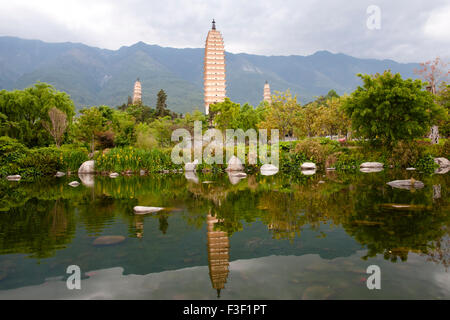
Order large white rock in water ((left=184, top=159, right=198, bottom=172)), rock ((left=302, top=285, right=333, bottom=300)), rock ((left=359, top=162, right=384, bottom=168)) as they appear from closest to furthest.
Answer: rock ((left=302, top=285, right=333, bottom=300)) → rock ((left=359, top=162, right=384, bottom=168)) → large white rock in water ((left=184, top=159, right=198, bottom=172))

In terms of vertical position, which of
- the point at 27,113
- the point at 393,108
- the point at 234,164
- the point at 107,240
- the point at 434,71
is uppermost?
the point at 434,71

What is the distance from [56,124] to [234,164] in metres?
13.9

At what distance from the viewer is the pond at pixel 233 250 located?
346 centimetres

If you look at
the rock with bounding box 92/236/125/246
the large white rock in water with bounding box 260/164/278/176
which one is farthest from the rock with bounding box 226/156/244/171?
the rock with bounding box 92/236/125/246

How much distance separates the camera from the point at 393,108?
62.4 feet

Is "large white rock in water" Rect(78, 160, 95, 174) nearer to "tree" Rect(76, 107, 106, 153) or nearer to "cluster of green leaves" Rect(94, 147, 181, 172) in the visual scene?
"cluster of green leaves" Rect(94, 147, 181, 172)

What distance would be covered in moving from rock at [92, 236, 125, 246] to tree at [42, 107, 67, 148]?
2055 cm

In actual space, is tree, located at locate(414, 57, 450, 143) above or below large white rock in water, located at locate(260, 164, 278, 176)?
above

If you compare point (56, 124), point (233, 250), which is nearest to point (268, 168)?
point (56, 124)

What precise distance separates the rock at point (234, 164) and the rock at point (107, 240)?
636 inches

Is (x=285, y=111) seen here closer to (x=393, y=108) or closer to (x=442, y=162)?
(x=393, y=108)

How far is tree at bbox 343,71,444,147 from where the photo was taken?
1852 cm
